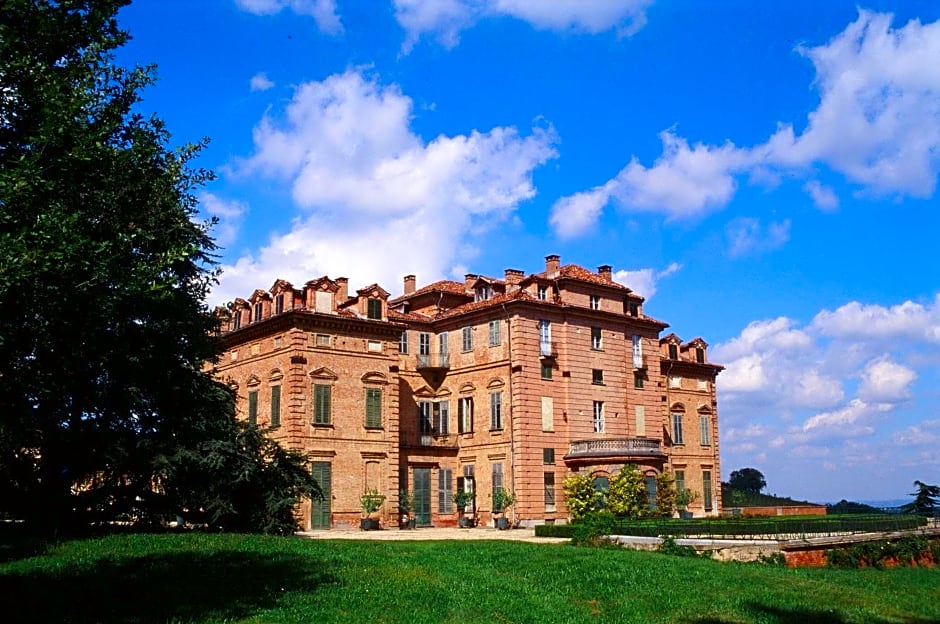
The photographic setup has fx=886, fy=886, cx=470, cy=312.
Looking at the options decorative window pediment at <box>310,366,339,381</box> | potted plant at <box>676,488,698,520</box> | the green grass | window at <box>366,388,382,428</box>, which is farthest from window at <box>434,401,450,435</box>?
the green grass

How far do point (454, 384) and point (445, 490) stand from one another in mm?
5298

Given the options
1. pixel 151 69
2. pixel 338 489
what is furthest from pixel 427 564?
pixel 338 489

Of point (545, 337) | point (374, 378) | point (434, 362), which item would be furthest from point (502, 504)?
point (434, 362)

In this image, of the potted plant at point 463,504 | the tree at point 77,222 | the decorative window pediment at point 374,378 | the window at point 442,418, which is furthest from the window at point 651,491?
the tree at point 77,222

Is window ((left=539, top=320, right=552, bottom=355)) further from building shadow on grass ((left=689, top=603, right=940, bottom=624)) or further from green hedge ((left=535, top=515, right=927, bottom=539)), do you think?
building shadow on grass ((left=689, top=603, right=940, bottom=624))

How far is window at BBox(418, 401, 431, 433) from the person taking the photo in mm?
44625

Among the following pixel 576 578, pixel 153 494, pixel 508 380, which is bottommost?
pixel 576 578

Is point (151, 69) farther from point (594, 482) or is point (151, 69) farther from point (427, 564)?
point (594, 482)

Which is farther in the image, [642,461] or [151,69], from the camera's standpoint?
[642,461]

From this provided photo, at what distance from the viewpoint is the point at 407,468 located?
139 feet

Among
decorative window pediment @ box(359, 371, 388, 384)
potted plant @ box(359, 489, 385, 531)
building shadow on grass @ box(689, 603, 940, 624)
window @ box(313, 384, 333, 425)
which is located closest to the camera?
building shadow on grass @ box(689, 603, 940, 624)

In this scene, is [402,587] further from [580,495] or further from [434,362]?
[434,362]

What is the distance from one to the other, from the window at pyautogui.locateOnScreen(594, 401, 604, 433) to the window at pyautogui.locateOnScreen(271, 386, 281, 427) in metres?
15.7

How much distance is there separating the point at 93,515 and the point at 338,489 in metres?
13.8
